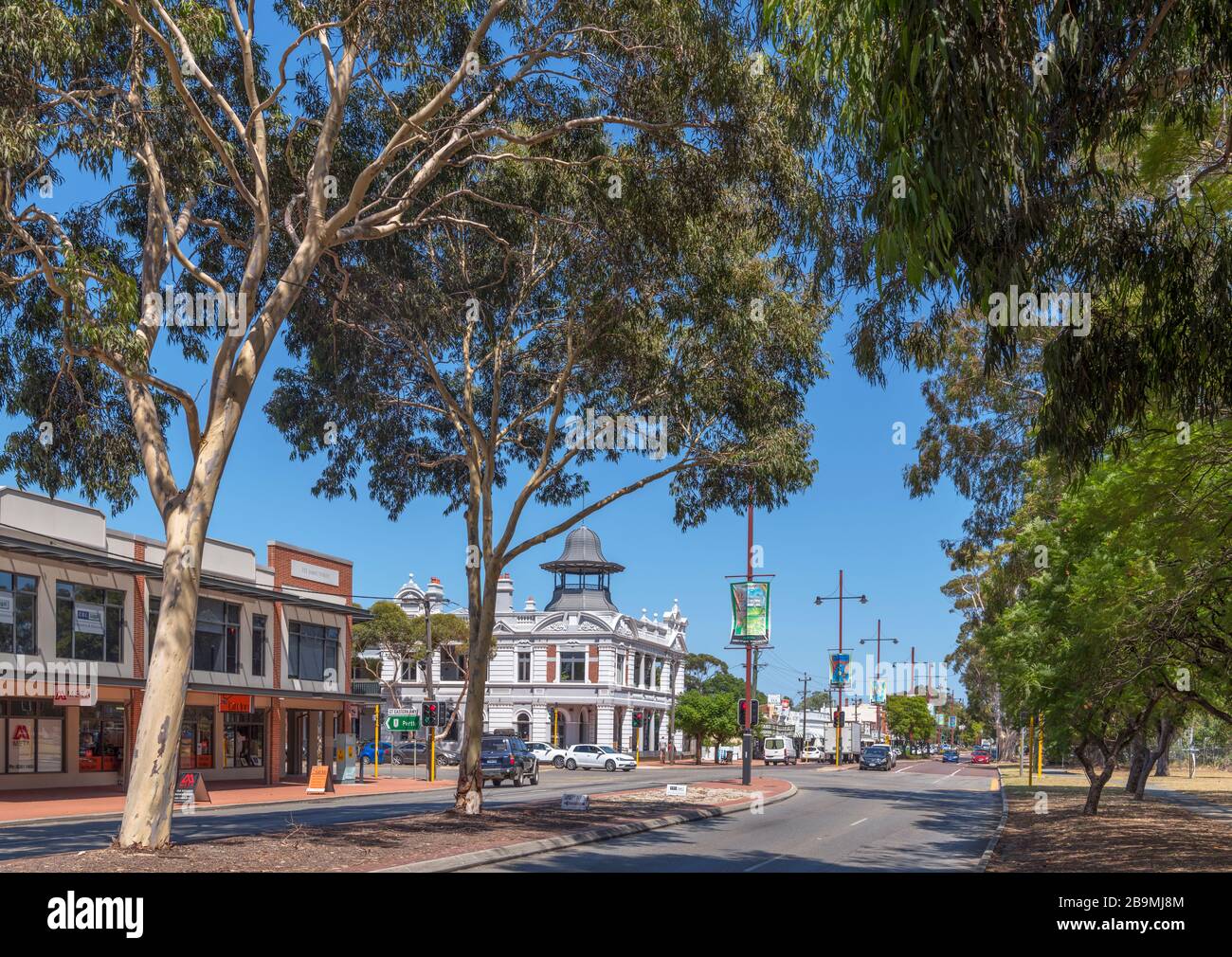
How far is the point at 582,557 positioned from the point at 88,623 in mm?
50398

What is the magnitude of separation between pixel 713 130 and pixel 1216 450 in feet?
27.7

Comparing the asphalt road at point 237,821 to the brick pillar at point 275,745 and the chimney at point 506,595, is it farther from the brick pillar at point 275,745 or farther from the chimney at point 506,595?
the chimney at point 506,595

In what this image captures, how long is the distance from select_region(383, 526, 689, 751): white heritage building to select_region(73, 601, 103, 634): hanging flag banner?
39.3m

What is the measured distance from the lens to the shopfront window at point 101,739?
3922 centimetres

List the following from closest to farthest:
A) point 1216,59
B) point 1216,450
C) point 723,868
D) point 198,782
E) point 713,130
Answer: point 1216,59 → point 1216,450 → point 723,868 → point 713,130 → point 198,782

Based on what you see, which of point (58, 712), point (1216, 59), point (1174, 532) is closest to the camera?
point (1216, 59)

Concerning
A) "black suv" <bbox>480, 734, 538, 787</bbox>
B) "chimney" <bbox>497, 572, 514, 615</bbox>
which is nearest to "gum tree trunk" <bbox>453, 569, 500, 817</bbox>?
"black suv" <bbox>480, 734, 538, 787</bbox>

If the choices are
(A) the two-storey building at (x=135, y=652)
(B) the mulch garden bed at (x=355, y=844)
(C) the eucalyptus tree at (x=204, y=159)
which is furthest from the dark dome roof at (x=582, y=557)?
(C) the eucalyptus tree at (x=204, y=159)

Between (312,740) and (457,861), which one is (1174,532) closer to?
(457,861)

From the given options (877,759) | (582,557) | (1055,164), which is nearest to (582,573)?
(582,557)

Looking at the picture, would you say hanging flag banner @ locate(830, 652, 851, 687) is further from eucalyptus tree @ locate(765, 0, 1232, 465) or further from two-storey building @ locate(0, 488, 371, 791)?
eucalyptus tree @ locate(765, 0, 1232, 465)

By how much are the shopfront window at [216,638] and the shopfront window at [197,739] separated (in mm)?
1657

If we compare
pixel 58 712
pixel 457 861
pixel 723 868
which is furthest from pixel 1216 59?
pixel 58 712

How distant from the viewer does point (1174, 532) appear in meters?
16.2
